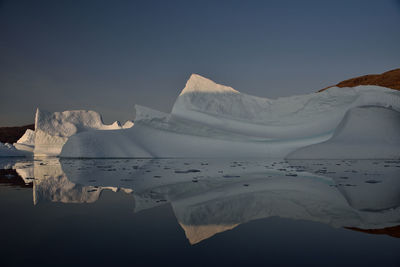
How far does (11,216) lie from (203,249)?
5.82ft

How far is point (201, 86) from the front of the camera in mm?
12219

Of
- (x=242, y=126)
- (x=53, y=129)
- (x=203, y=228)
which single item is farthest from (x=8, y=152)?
(x=203, y=228)

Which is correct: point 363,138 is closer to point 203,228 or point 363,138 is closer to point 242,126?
point 242,126

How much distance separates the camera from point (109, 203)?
256 centimetres

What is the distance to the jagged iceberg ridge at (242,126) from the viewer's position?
34.5 ft

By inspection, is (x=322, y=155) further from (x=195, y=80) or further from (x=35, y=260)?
(x=35, y=260)

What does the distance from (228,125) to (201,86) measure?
2429mm

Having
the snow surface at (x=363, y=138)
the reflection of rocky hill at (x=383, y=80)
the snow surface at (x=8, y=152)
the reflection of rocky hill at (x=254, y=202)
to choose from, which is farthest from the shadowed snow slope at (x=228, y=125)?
the snow surface at (x=8, y=152)

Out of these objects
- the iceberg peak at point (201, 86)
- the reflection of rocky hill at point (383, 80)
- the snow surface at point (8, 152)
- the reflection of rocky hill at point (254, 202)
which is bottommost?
the snow surface at point (8, 152)

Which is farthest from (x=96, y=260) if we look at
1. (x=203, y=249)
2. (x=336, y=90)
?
(x=336, y=90)

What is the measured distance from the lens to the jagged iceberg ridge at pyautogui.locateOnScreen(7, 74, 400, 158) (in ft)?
34.5

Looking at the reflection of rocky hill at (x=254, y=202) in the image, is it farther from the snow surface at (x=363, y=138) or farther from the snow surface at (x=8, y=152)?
the snow surface at (x=8, y=152)

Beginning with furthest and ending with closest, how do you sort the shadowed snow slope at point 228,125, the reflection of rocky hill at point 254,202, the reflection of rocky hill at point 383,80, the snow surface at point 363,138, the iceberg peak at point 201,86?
the reflection of rocky hill at point 383,80 → the iceberg peak at point 201,86 → the shadowed snow slope at point 228,125 → the snow surface at point 363,138 → the reflection of rocky hill at point 254,202

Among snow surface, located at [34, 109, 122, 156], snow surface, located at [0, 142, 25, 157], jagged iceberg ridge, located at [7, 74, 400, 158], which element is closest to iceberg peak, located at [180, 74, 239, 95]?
jagged iceberg ridge, located at [7, 74, 400, 158]
